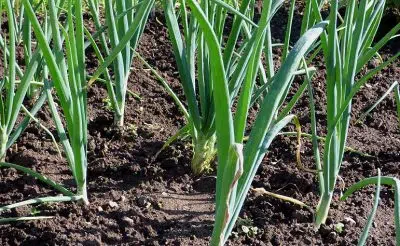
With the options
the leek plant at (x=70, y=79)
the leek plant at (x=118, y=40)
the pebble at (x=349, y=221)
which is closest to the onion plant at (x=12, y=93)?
the leek plant at (x=70, y=79)

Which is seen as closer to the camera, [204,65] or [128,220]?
[128,220]

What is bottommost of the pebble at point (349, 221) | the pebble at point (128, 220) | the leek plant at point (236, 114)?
the pebble at point (349, 221)

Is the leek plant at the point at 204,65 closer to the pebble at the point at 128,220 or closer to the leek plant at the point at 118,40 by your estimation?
the leek plant at the point at 118,40

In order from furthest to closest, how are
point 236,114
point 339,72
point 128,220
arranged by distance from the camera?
point 128,220
point 339,72
point 236,114

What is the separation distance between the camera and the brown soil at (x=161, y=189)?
176 centimetres

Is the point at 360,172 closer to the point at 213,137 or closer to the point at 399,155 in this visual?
the point at 399,155

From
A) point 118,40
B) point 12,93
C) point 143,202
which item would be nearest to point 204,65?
point 118,40

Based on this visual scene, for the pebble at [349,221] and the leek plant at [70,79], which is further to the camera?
the pebble at [349,221]

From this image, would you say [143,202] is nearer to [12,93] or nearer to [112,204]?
[112,204]

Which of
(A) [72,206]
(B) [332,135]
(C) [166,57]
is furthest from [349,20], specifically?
Result: (C) [166,57]

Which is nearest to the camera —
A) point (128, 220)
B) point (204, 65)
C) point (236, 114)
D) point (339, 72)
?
point (236, 114)

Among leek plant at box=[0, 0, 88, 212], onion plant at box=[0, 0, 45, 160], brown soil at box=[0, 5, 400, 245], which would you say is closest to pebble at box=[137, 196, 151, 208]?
brown soil at box=[0, 5, 400, 245]

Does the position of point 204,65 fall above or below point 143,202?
above

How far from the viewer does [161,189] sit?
6.41 feet
